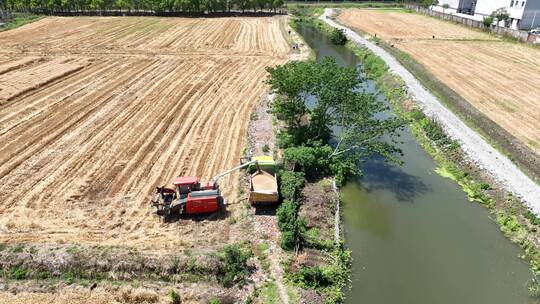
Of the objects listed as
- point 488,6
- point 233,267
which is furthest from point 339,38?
point 233,267

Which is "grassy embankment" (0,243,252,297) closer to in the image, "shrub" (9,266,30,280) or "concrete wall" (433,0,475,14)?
"shrub" (9,266,30,280)

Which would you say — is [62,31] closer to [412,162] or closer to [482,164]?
[412,162]

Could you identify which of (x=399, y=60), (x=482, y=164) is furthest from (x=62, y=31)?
(x=482, y=164)

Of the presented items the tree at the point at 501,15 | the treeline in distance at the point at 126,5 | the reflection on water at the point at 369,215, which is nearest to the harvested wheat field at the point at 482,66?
the tree at the point at 501,15

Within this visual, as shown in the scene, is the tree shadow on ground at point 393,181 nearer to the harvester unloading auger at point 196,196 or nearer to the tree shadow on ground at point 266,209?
the tree shadow on ground at point 266,209

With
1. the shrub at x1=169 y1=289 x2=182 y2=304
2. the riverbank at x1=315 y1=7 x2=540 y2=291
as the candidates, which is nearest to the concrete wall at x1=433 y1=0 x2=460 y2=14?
the riverbank at x1=315 y1=7 x2=540 y2=291

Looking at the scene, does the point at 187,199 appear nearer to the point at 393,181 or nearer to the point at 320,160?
the point at 320,160
